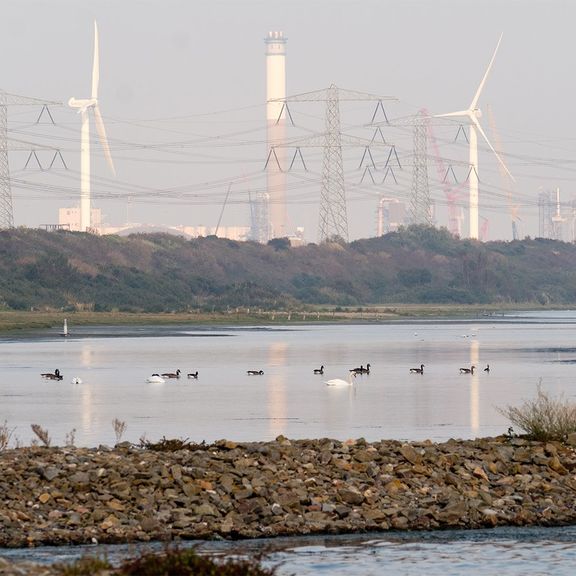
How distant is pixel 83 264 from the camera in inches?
6609

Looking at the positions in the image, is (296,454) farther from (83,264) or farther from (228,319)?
(83,264)

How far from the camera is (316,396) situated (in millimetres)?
51344

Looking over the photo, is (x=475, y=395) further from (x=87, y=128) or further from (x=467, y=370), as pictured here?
(x=87, y=128)

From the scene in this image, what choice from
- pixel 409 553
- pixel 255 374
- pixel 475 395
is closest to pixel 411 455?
pixel 409 553

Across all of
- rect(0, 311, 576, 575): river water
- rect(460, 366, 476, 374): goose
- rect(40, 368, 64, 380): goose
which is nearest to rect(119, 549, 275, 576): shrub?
rect(0, 311, 576, 575): river water

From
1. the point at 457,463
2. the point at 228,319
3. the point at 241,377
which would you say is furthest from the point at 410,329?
the point at 457,463

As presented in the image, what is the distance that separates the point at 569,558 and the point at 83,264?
149401 mm

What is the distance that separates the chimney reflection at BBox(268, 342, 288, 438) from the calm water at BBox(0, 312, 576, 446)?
0.06 metres

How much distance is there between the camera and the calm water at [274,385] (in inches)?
1534

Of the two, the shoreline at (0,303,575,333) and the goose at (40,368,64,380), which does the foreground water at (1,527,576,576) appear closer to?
the goose at (40,368,64,380)

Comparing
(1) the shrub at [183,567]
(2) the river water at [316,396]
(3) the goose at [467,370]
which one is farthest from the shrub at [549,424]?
(3) the goose at [467,370]

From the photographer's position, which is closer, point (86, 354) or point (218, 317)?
point (86, 354)

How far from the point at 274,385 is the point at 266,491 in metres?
33.1

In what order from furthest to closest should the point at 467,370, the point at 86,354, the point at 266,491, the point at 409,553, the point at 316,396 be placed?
the point at 86,354 → the point at 467,370 → the point at 316,396 → the point at 266,491 → the point at 409,553
